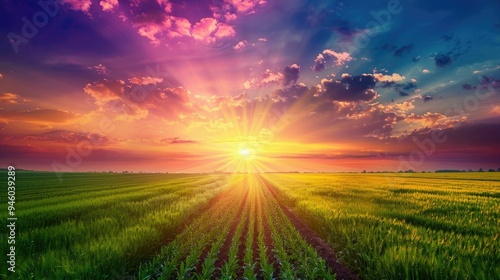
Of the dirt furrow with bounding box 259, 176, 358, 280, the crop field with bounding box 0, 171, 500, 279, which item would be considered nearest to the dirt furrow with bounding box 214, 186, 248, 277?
the crop field with bounding box 0, 171, 500, 279

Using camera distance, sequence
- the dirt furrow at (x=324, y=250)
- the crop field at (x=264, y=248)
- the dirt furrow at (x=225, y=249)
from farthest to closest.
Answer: the dirt furrow at (x=225, y=249) → the dirt furrow at (x=324, y=250) → the crop field at (x=264, y=248)

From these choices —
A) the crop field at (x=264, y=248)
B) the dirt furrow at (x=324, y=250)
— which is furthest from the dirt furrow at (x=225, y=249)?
the dirt furrow at (x=324, y=250)

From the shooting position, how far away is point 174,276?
861 centimetres

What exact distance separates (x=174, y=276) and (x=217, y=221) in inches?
331

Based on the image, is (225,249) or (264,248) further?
(225,249)

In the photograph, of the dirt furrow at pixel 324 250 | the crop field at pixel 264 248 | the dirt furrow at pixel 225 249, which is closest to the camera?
the crop field at pixel 264 248

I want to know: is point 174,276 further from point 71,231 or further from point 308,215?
point 308,215

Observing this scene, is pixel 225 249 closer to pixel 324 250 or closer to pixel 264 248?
pixel 264 248

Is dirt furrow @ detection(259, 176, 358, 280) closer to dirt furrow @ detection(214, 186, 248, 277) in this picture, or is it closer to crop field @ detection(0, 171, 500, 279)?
crop field @ detection(0, 171, 500, 279)

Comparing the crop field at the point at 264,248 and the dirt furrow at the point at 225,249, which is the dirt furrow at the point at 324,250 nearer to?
the crop field at the point at 264,248

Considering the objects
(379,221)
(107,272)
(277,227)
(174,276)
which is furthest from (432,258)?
(277,227)

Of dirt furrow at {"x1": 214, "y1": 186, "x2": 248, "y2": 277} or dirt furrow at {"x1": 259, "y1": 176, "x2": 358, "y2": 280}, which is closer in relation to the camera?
dirt furrow at {"x1": 259, "y1": 176, "x2": 358, "y2": 280}

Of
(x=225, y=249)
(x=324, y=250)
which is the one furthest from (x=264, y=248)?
(x=324, y=250)

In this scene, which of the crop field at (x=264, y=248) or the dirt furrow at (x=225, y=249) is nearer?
the crop field at (x=264, y=248)
